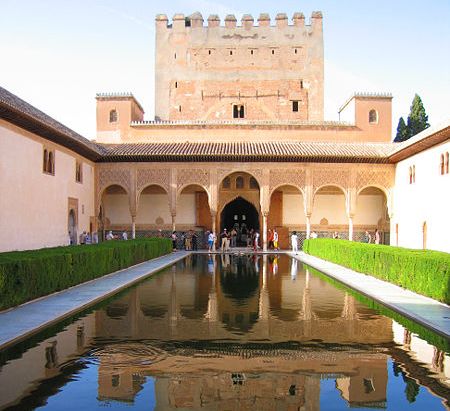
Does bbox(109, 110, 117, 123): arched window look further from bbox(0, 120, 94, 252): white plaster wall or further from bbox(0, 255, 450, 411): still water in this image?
bbox(0, 255, 450, 411): still water

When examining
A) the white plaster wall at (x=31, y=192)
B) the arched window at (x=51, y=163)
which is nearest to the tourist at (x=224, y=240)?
the white plaster wall at (x=31, y=192)

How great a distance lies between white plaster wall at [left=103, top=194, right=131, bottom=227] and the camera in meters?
25.6

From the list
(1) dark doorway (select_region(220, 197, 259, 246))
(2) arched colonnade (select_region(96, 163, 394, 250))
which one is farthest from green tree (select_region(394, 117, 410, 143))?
(1) dark doorway (select_region(220, 197, 259, 246))

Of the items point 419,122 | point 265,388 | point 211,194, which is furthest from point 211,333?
point 419,122

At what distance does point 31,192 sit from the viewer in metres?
15.9

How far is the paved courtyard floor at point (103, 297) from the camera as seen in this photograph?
674cm

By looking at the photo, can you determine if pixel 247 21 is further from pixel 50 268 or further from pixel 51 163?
pixel 50 268

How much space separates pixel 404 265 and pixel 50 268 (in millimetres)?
6492

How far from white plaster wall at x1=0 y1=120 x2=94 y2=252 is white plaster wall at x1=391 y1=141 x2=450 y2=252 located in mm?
12377

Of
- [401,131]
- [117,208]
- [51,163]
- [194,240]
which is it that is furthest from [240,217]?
[51,163]

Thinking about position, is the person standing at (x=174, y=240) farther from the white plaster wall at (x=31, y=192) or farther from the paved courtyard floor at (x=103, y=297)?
the paved courtyard floor at (x=103, y=297)

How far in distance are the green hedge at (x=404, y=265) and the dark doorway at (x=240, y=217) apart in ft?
37.3

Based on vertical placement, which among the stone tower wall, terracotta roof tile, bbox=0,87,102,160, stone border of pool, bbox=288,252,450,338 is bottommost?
stone border of pool, bbox=288,252,450,338

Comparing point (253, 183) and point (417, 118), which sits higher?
point (417, 118)
